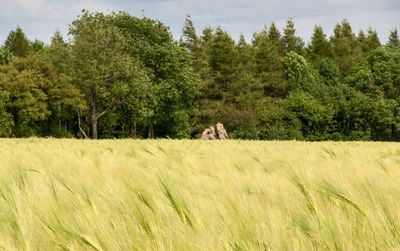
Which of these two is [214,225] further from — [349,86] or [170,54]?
[349,86]

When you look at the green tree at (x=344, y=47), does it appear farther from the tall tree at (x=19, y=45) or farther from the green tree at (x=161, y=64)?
the tall tree at (x=19, y=45)

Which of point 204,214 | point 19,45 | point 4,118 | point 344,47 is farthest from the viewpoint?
point 344,47

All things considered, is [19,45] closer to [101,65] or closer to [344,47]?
[101,65]

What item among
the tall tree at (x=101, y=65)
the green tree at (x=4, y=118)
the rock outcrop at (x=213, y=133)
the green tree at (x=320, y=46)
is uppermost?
the green tree at (x=320, y=46)

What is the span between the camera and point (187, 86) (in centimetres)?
5753

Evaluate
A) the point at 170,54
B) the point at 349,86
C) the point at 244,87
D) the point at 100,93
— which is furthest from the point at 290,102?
the point at 100,93

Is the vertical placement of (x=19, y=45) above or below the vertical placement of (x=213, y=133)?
above

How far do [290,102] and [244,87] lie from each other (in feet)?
20.1

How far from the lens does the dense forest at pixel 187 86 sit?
50.2 m

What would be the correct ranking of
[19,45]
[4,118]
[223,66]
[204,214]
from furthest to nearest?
1. [19,45]
2. [223,66]
3. [4,118]
4. [204,214]

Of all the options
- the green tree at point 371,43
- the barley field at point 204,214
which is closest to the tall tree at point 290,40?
the green tree at point 371,43

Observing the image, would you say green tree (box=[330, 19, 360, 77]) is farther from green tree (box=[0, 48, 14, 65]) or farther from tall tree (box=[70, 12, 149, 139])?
green tree (box=[0, 48, 14, 65])

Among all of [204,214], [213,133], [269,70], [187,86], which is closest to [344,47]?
[269,70]

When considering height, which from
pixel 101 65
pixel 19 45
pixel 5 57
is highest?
pixel 19 45
